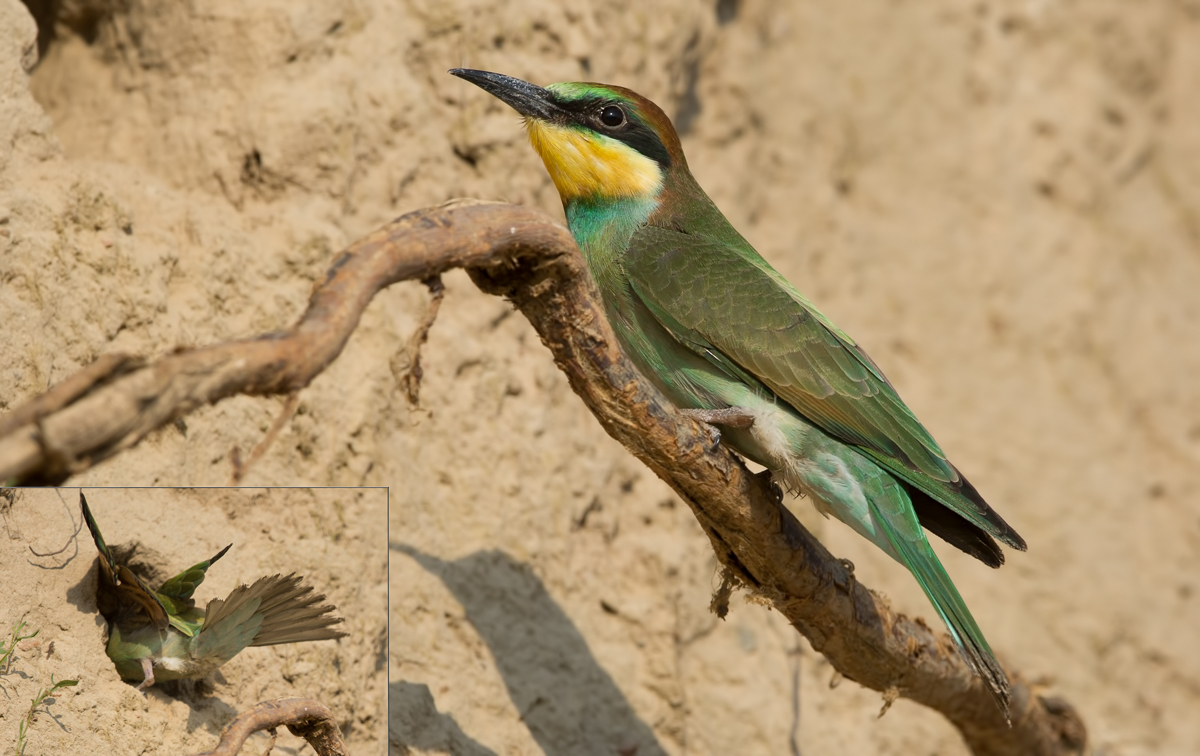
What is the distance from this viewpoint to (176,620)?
1962 millimetres

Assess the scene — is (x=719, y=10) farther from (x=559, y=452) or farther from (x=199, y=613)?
(x=199, y=613)

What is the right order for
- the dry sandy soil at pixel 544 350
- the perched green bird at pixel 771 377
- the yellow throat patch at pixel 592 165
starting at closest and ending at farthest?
the perched green bird at pixel 771 377 → the dry sandy soil at pixel 544 350 → the yellow throat patch at pixel 592 165

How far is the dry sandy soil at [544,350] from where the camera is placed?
2.68 meters

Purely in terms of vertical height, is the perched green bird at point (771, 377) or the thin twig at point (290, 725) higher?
the perched green bird at point (771, 377)

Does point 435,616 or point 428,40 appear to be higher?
point 428,40

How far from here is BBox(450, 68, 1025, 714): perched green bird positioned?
2.58 meters

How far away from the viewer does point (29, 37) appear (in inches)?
106

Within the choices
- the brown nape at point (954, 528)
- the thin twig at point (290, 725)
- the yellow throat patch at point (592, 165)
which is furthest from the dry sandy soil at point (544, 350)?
the brown nape at point (954, 528)

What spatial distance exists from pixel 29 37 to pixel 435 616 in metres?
1.71

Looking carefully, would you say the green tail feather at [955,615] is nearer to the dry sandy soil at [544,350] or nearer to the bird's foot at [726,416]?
the bird's foot at [726,416]

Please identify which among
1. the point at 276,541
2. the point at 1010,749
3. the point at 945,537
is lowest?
the point at 1010,749

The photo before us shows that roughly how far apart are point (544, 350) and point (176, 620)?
169 centimetres

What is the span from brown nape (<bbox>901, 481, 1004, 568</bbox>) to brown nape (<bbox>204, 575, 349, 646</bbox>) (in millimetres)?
1356

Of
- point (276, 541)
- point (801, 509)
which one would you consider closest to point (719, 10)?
point (801, 509)
